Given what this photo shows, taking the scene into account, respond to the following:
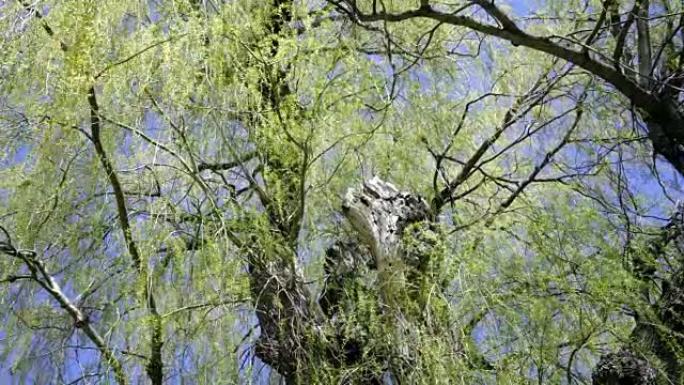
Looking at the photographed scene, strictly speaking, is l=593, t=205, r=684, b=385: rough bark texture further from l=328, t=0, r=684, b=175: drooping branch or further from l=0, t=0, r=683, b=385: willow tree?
l=328, t=0, r=684, b=175: drooping branch

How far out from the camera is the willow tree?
282cm

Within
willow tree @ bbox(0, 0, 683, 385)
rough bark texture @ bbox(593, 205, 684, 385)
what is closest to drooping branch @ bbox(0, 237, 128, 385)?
willow tree @ bbox(0, 0, 683, 385)

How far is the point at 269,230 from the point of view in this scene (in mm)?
2895

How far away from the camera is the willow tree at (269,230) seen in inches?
111

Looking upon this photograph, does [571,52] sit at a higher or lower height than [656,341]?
higher

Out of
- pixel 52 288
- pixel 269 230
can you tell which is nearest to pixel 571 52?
pixel 269 230

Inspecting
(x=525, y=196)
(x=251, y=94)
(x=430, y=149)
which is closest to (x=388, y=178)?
(x=430, y=149)

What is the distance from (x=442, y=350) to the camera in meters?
2.72

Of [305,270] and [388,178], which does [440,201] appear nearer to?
[388,178]

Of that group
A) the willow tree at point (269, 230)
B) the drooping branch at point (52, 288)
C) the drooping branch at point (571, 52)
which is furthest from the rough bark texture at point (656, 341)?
the drooping branch at point (52, 288)

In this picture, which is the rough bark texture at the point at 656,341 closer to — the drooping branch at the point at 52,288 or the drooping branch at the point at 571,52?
the drooping branch at the point at 571,52

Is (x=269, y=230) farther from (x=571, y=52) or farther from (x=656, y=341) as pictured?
(x=656, y=341)

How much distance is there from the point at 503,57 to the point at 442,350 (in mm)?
2002

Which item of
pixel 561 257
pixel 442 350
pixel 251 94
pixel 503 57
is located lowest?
pixel 442 350
